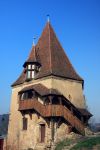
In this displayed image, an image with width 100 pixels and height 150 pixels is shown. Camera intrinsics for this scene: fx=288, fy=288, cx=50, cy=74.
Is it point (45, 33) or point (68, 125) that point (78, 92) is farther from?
point (45, 33)

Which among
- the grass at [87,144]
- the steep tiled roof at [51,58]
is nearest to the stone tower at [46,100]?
the steep tiled roof at [51,58]

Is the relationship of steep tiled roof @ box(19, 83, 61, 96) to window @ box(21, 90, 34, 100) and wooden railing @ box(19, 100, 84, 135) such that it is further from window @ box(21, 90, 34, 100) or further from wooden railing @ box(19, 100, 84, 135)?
wooden railing @ box(19, 100, 84, 135)

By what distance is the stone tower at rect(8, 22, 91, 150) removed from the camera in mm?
28438

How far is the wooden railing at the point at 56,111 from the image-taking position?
2780cm

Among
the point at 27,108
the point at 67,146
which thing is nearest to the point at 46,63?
the point at 27,108

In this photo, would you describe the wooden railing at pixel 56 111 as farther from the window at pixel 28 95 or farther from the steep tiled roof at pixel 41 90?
the window at pixel 28 95

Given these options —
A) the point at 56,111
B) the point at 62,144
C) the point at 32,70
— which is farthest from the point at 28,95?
the point at 62,144

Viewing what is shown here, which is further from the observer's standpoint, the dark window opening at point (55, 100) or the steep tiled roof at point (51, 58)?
the steep tiled roof at point (51, 58)

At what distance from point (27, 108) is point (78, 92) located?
625 cm

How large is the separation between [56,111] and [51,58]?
7.01 metres

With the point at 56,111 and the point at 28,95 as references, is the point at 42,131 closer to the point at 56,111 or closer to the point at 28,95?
the point at 56,111

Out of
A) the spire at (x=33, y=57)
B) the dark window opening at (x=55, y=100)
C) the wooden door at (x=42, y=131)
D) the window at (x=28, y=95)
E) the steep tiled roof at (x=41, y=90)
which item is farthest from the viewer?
the spire at (x=33, y=57)

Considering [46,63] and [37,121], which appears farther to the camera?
[46,63]

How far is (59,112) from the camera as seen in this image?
91.3 ft
